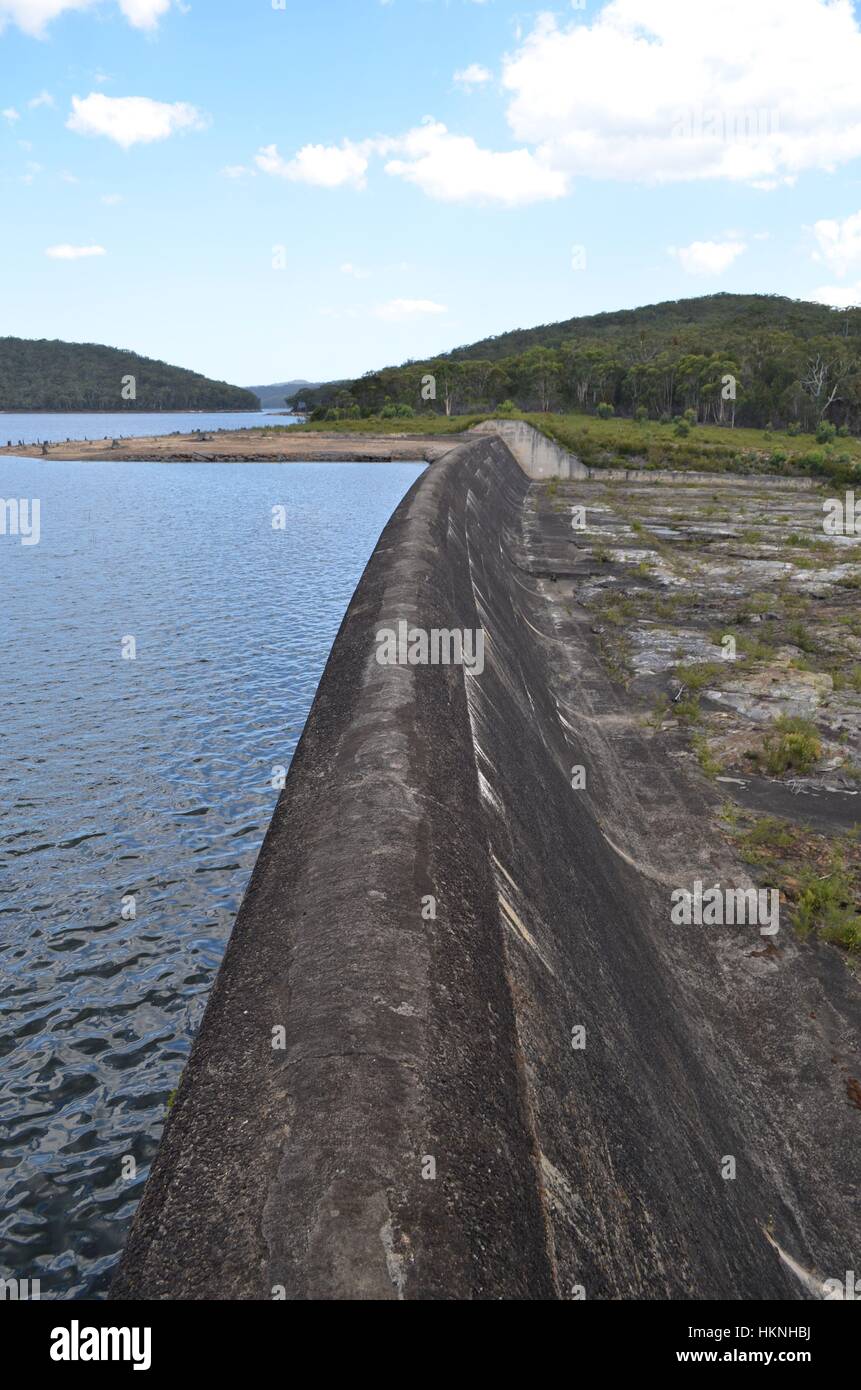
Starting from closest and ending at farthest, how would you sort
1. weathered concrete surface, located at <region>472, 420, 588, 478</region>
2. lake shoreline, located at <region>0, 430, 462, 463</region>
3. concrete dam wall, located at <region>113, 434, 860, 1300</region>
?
concrete dam wall, located at <region>113, 434, 860, 1300</region>, weathered concrete surface, located at <region>472, 420, 588, 478</region>, lake shoreline, located at <region>0, 430, 462, 463</region>

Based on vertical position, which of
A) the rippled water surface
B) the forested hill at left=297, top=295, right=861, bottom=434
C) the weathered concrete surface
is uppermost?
the forested hill at left=297, top=295, right=861, bottom=434

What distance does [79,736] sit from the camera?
1606cm

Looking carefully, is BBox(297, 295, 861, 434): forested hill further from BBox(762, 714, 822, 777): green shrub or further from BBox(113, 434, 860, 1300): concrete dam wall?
BBox(113, 434, 860, 1300): concrete dam wall

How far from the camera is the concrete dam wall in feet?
12.2

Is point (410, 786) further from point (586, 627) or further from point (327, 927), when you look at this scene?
point (586, 627)

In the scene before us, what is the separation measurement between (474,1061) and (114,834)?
9406mm

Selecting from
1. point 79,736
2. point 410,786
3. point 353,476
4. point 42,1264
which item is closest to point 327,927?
point 410,786

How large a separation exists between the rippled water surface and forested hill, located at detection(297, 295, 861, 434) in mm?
73731

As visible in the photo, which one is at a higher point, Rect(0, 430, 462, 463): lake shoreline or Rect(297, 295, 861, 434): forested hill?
Rect(297, 295, 861, 434): forested hill

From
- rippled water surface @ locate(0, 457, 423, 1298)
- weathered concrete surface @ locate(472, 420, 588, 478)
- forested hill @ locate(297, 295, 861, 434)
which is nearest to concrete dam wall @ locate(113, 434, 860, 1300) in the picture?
rippled water surface @ locate(0, 457, 423, 1298)

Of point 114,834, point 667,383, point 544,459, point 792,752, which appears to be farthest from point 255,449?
point 792,752

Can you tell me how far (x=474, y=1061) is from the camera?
4707 millimetres

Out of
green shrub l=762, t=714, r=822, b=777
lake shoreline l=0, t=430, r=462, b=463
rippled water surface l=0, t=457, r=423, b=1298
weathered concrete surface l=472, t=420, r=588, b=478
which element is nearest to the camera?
rippled water surface l=0, t=457, r=423, b=1298
